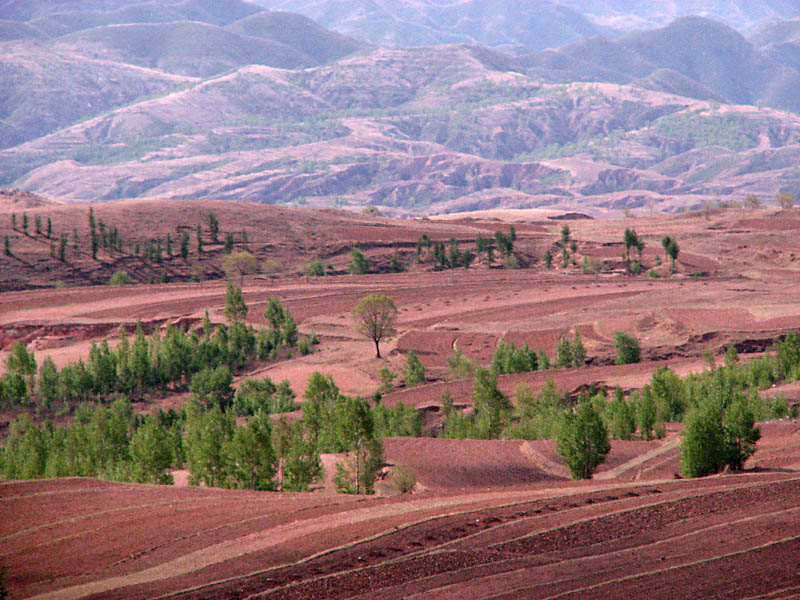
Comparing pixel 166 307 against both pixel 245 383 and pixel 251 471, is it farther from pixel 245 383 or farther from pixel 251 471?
pixel 251 471

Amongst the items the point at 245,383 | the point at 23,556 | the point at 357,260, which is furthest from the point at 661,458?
the point at 357,260

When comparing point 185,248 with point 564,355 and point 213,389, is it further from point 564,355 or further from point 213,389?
point 564,355

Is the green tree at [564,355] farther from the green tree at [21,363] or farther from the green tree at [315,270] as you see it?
the green tree at [315,270]

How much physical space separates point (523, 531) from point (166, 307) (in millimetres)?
81730

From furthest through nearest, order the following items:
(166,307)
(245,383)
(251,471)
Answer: (166,307)
(245,383)
(251,471)

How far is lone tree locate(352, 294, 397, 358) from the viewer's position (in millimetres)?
83656

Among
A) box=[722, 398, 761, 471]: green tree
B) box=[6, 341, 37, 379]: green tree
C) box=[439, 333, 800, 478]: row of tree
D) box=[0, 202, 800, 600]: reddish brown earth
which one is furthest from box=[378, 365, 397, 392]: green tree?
box=[722, 398, 761, 471]: green tree

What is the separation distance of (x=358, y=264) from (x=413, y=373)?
196 ft

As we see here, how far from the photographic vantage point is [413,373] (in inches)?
2862

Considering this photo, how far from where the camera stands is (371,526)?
28625mm

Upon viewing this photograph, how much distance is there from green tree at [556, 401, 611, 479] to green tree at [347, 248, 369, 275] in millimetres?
90580

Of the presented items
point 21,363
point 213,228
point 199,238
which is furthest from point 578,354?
point 213,228

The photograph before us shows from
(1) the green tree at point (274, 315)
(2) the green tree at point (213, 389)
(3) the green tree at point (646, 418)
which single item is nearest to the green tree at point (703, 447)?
(3) the green tree at point (646, 418)

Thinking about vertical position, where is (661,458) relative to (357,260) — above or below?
below
